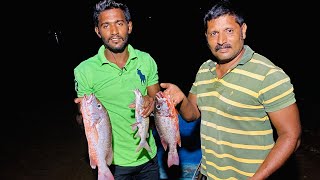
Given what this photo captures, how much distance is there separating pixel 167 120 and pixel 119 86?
0.71 metres

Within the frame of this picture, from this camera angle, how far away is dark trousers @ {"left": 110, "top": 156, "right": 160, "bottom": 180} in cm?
369

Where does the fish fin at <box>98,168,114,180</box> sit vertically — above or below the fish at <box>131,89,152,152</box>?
below

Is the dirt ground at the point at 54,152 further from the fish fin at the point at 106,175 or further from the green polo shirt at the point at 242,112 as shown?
the green polo shirt at the point at 242,112

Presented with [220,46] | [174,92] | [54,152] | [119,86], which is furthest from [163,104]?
[54,152]

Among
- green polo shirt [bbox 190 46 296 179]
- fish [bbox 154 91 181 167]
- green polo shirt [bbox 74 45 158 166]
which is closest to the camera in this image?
green polo shirt [bbox 190 46 296 179]

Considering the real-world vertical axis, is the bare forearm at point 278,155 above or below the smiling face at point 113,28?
below

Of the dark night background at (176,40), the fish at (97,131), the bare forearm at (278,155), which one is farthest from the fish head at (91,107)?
the dark night background at (176,40)

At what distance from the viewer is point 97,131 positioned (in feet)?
9.83

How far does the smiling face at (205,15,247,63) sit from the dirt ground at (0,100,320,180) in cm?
440

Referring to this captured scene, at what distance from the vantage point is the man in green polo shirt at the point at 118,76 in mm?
3357

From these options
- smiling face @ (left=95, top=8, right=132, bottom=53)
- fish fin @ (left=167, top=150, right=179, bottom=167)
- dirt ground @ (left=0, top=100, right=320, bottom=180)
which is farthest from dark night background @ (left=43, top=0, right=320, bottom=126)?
dirt ground @ (left=0, top=100, right=320, bottom=180)

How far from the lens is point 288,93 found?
239cm

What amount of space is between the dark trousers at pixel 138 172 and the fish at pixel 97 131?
0.58 metres

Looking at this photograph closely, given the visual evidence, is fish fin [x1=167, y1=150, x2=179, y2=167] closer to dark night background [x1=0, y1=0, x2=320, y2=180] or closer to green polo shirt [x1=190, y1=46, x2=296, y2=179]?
green polo shirt [x1=190, y1=46, x2=296, y2=179]
